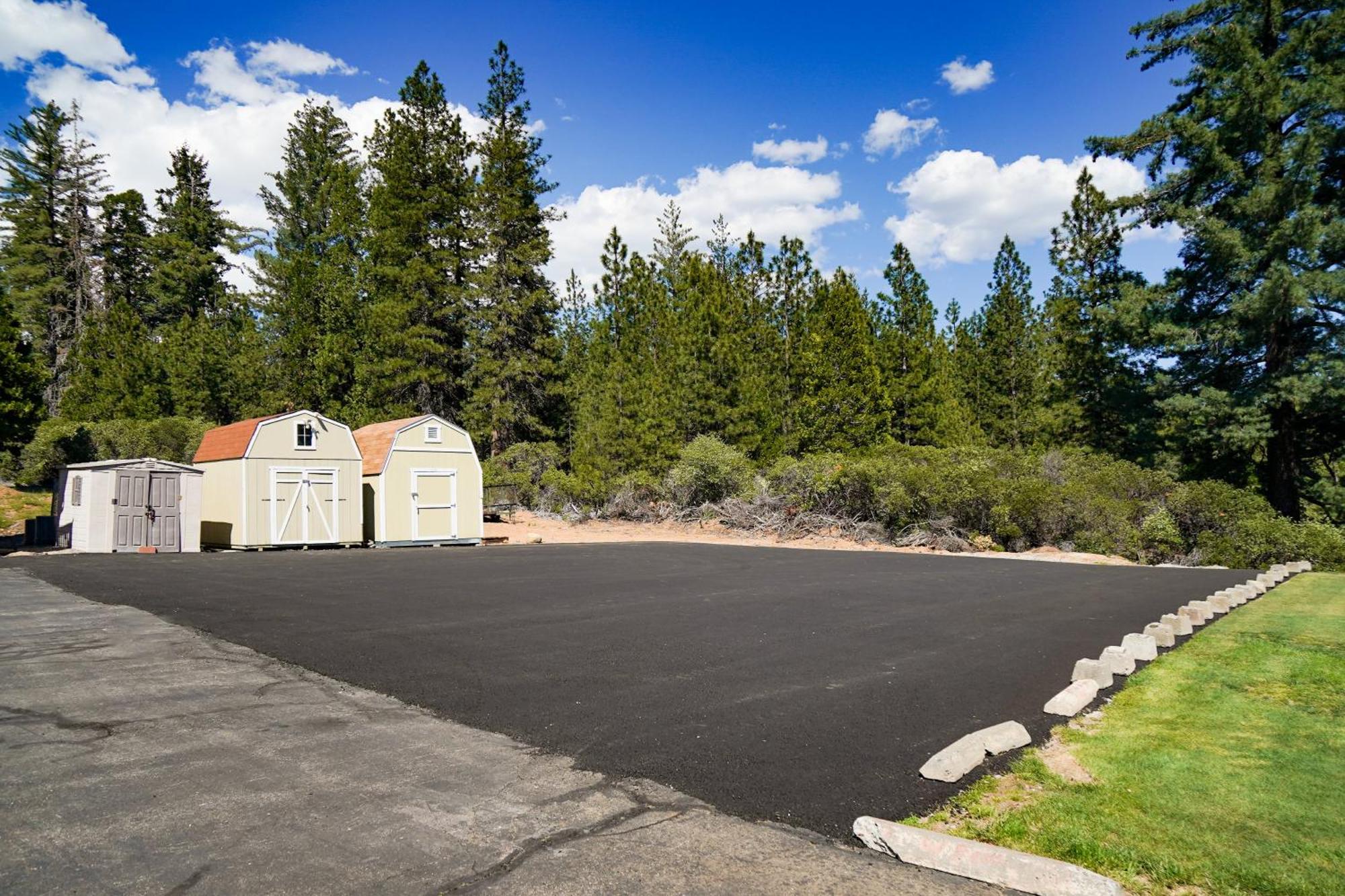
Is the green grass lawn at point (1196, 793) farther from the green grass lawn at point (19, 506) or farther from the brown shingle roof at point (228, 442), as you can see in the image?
the green grass lawn at point (19, 506)

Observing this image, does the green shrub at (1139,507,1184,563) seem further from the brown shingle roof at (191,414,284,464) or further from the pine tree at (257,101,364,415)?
the pine tree at (257,101,364,415)

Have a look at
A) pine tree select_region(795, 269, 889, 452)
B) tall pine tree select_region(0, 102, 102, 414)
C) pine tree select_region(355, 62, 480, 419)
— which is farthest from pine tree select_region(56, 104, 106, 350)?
pine tree select_region(795, 269, 889, 452)

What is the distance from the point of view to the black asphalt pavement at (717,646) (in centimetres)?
402

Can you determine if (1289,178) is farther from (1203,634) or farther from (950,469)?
(1203,634)

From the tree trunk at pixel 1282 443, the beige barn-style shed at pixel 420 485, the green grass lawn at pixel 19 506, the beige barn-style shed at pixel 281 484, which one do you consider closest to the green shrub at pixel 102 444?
the green grass lawn at pixel 19 506

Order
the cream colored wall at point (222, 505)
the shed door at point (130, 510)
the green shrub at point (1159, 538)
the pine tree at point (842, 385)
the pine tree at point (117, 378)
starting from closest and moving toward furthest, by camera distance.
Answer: the green shrub at point (1159, 538)
the shed door at point (130, 510)
the cream colored wall at point (222, 505)
the pine tree at point (842, 385)
the pine tree at point (117, 378)

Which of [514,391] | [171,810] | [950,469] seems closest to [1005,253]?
[950,469]

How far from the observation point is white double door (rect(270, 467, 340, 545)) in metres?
18.6

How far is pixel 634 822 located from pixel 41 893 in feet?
6.98

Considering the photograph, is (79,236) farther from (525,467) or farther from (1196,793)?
(1196,793)

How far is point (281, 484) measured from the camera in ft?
61.4

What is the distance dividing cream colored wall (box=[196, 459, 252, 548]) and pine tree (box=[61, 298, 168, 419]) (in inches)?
566

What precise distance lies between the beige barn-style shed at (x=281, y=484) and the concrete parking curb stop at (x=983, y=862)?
61.5ft

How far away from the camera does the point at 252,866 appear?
2.78m
